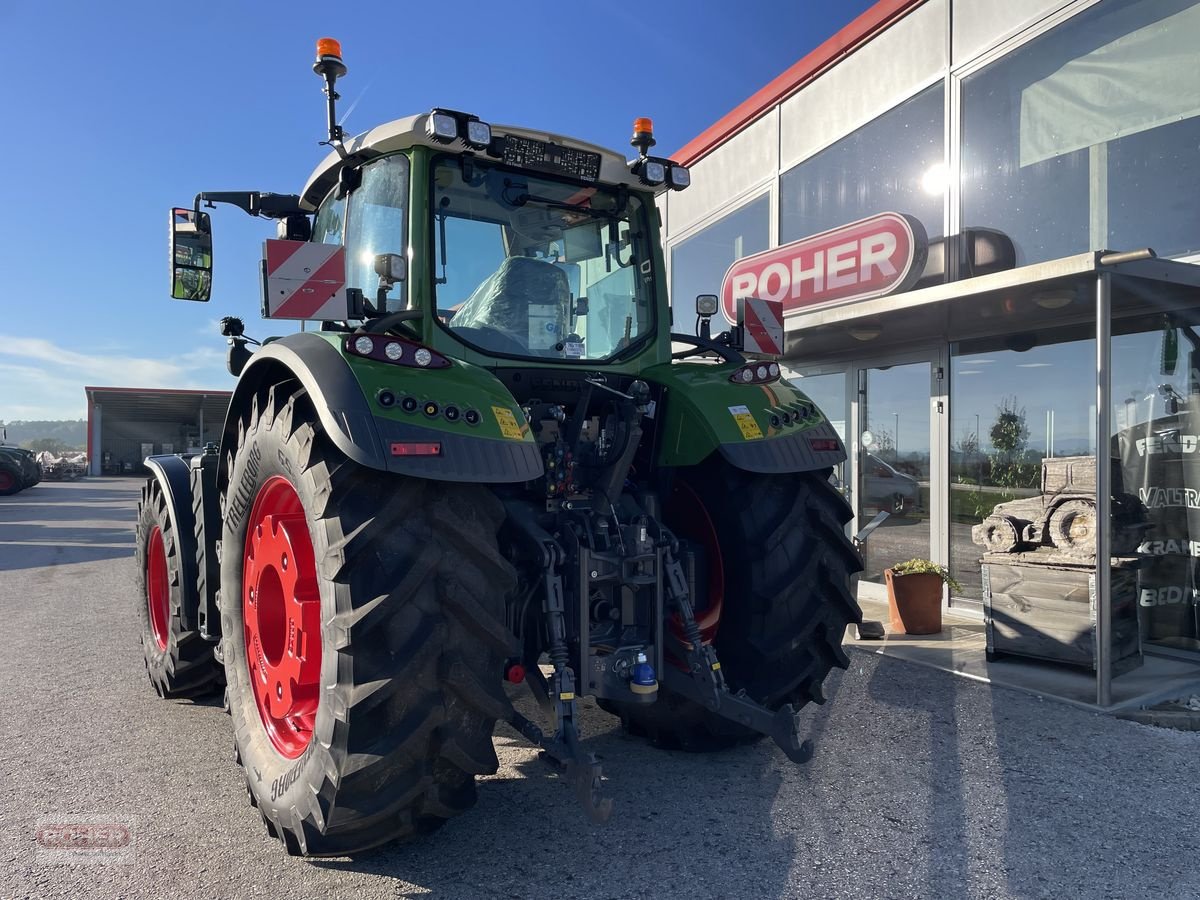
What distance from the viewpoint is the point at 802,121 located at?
27.6ft

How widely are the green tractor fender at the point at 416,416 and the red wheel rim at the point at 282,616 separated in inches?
19.2

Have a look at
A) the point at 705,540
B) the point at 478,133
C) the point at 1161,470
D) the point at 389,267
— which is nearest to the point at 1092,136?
the point at 1161,470

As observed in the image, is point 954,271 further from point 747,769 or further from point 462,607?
point 462,607

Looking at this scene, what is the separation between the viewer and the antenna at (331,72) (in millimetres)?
3342

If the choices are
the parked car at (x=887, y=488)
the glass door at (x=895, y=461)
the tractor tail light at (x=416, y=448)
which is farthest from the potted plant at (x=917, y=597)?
the tractor tail light at (x=416, y=448)

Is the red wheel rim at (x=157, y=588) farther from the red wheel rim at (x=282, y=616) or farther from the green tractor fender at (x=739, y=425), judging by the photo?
the green tractor fender at (x=739, y=425)

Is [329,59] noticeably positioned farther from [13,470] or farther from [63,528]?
[13,470]

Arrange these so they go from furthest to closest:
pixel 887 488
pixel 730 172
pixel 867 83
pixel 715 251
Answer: pixel 715 251 → pixel 730 172 → pixel 867 83 → pixel 887 488

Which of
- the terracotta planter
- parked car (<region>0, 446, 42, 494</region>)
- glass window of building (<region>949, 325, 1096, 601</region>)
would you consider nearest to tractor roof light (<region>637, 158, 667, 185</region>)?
the terracotta planter

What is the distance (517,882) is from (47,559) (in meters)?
10.8

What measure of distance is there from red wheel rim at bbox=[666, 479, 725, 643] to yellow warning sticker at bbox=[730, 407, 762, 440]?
437 millimetres

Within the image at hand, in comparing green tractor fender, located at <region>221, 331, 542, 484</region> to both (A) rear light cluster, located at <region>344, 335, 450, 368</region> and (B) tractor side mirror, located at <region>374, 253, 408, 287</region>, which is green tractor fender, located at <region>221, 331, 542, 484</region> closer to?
(A) rear light cluster, located at <region>344, 335, 450, 368</region>

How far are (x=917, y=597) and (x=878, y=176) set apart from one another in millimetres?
3871

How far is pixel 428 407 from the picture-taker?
2.43 metres
